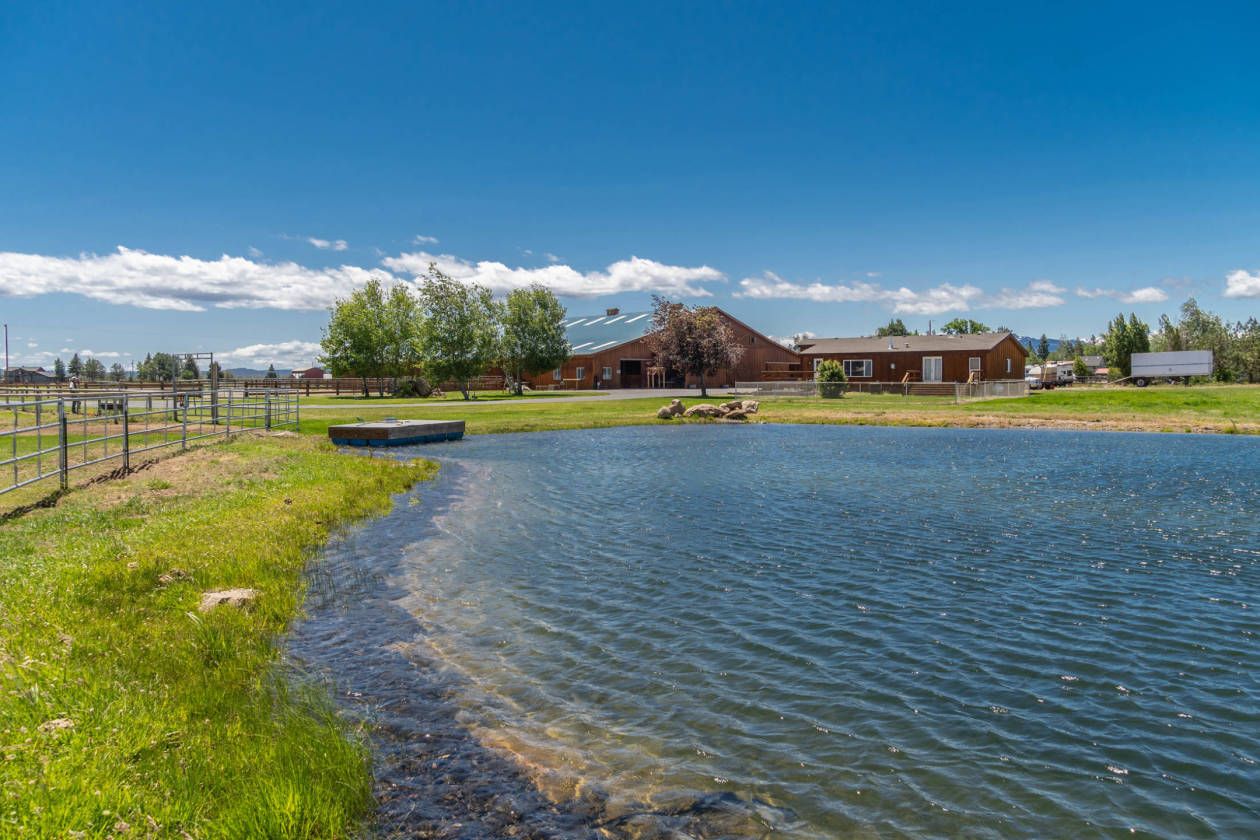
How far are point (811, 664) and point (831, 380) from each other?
6229 centimetres

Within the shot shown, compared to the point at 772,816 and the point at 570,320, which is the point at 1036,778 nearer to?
the point at 772,816

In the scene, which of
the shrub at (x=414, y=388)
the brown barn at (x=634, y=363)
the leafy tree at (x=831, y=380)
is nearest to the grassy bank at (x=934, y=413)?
the leafy tree at (x=831, y=380)

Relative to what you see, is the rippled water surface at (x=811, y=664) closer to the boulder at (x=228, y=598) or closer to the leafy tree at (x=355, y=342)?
the boulder at (x=228, y=598)

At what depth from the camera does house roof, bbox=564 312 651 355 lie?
86.1m

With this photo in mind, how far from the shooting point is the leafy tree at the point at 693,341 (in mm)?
62656

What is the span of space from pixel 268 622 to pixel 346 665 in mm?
1648

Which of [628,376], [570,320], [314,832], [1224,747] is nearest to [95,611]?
[314,832]

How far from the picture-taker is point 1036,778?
5652mm

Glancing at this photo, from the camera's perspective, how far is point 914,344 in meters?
77.3

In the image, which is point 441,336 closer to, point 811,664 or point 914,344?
point 914,344

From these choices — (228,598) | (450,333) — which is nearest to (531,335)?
(450,333)

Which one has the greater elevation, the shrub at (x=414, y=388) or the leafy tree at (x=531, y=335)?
the leafy tree at (x=531, y=335)

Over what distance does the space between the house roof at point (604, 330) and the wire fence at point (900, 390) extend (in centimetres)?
2705

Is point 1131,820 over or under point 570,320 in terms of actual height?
under
